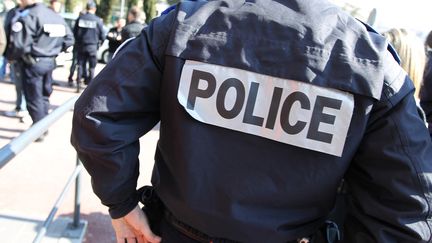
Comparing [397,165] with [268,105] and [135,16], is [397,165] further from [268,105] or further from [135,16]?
[135,16]

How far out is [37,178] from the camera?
402 cm

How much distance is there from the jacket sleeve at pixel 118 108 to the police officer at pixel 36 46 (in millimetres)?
4042

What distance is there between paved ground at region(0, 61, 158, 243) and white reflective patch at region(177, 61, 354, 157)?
1944mm

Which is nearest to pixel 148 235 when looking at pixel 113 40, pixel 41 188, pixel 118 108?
pixel 118 108

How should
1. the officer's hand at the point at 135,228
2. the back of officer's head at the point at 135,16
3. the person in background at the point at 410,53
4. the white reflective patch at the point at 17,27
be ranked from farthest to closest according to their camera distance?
the back of officer's head at the point at 135,16 < the white reflective patch at the point at 17,27 < the person in background at the point at 410,53 < the officer's hand at the point at 135,228

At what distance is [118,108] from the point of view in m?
1.26

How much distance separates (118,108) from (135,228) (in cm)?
50

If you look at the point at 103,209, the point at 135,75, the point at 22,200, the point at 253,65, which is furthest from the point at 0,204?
the point at 253,65

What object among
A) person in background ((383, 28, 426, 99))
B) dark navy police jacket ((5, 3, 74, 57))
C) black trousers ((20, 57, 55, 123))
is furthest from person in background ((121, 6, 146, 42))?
person in background ((383, 28, 426, 99))

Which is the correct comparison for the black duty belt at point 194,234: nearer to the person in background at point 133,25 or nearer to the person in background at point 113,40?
the person in background at point 133,25

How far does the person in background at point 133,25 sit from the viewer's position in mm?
6508

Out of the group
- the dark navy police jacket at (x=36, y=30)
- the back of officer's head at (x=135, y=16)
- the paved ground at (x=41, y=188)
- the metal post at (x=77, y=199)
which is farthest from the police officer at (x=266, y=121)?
the back of officer's head at (x=135, y=16)

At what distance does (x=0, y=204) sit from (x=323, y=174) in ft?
10.1

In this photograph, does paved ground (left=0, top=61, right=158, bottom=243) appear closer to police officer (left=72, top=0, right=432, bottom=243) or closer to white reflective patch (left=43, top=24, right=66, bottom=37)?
white reflective patch (left=43, top=24, right=66, bottom=37)
